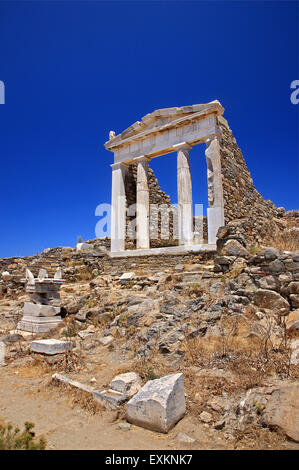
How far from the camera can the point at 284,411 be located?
3105mm

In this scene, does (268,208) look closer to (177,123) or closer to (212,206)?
(212,206)

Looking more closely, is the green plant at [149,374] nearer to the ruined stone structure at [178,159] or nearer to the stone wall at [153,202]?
the ruined stone structure at [178,159]

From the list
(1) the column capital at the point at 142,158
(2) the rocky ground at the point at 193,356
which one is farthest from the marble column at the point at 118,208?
(2) the rocky ground at the point at 193,356

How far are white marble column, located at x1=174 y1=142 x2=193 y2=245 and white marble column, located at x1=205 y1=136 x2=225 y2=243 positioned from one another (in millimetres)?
963

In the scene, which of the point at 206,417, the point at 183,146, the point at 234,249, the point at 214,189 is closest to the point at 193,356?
the point at 206,417

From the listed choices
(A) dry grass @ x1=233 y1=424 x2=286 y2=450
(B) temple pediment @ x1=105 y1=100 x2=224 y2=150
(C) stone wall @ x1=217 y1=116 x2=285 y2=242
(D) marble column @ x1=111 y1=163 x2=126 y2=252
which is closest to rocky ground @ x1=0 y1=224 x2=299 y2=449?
(A) dry grass @ x1=233 y1=424 x2=286 y2=450

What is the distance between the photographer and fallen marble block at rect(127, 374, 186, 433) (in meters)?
3.29

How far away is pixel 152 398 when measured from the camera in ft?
11.3

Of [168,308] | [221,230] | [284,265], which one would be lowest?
[168,308]

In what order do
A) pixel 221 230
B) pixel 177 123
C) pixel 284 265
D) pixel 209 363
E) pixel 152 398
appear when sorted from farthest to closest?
pixel 177 123 < pixel 221 230 < pixel 284 265 < pixel 209 363 < pixel 152 398

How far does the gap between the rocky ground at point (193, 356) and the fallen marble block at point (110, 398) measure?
9cm
